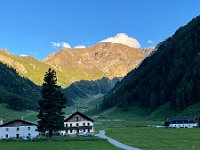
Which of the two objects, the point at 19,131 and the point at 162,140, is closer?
the point at 162,140

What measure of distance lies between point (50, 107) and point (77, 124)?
45.3m

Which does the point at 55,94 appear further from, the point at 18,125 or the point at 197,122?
the point at 197,122

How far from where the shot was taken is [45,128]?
349ft

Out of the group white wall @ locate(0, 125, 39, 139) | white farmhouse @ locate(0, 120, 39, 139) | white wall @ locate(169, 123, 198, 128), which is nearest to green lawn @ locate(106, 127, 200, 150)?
white wall @ locate(0, 125, 39, 139)

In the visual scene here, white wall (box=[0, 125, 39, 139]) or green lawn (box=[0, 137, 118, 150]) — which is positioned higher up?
white wall (box=[0, 125, 39, 139])

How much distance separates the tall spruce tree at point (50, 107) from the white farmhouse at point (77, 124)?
39.1m

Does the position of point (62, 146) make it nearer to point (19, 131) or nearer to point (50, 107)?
point (50, 107)

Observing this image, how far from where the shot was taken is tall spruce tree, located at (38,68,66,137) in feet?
349

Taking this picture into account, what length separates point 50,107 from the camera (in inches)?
4281

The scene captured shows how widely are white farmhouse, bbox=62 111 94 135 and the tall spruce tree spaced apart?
3910cm

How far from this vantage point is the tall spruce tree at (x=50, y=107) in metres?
106

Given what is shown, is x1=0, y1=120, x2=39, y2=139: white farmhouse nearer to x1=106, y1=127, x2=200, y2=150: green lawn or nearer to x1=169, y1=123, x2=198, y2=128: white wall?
x1=106, y1=127, x2=200, y2=150: green lawn

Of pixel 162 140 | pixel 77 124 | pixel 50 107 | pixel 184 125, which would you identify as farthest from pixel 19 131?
pixel 184 125

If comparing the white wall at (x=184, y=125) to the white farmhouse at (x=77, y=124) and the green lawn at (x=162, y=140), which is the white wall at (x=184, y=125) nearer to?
the white farmhouse at (x=77, y=124)
